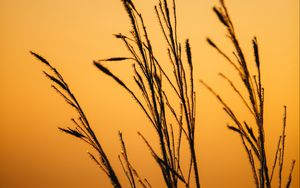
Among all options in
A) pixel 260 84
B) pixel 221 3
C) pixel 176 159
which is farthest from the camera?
pixel 176 159

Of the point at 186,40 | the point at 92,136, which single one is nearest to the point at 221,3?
the point at 186,40

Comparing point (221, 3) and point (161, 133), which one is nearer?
point (221, 3)

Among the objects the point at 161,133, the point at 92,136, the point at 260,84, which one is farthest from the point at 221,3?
the point at 92,136

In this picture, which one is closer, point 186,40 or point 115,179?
point 115,179

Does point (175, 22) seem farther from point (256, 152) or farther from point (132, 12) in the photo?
point (256, 152)

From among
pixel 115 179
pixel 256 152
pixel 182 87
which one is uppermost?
pixel 182 87

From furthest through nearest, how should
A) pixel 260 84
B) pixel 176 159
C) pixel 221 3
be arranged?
1. pixel 176 159
2. pixel 260 84
3. pixel 221 3

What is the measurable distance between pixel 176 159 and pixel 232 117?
277mm

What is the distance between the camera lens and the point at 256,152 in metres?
1.05

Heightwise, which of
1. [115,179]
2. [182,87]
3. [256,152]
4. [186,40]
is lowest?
[115,179]

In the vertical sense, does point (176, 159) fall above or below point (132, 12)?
below

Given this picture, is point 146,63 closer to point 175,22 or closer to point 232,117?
point 175,22

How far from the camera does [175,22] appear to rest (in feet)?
3.61

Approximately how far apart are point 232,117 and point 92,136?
0.45 m
